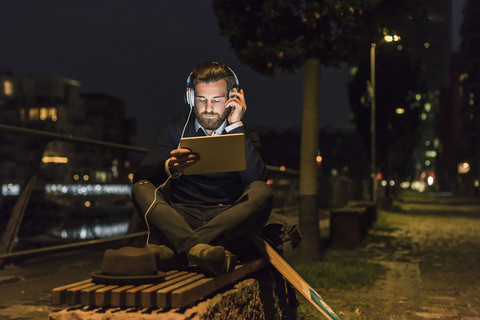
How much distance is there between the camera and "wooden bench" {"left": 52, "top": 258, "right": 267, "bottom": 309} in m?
3.02

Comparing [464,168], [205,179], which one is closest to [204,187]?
[205,179]

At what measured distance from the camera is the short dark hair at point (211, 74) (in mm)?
4258

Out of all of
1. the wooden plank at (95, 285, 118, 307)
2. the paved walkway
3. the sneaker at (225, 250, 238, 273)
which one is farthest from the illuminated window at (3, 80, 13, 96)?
the wooden plank at (95, 285, 118, 307)

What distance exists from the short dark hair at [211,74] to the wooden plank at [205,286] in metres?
1.14

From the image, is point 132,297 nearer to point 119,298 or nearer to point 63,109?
point 119,298

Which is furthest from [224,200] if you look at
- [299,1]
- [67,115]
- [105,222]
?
[67,115]

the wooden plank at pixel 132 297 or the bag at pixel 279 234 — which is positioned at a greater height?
the bag at pixel 279 234

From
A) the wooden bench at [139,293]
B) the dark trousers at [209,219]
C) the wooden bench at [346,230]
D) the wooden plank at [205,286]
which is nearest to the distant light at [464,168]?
the wooden bench at [346,230]

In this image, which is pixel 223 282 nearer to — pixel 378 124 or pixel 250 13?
pixel 250 13

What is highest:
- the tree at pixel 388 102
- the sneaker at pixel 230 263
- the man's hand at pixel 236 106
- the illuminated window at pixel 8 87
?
the illuminated window at pixel 8 87

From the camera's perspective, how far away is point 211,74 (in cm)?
425

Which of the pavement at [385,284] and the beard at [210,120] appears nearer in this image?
the beard at [210,120]

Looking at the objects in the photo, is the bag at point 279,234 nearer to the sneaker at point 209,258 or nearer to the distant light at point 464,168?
the sneaker at point 209,258

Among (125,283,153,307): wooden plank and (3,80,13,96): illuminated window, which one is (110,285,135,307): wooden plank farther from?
(3,80,13,96): illuminated window
